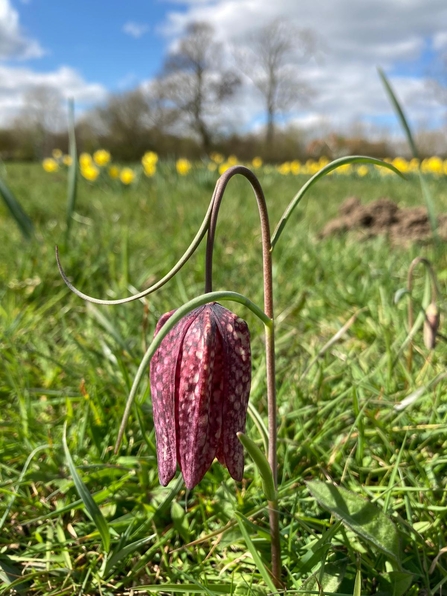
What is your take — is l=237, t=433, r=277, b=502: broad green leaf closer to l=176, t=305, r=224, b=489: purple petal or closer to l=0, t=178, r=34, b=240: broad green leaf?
l=176, t=305, r=224, b=489: purple petal

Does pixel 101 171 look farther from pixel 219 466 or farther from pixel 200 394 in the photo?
pixel 200 394

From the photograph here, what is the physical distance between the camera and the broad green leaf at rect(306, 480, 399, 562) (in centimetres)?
74

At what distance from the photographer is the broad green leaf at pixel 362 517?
0.74 meters

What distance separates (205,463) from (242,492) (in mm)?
405

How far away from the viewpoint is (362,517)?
755 mm

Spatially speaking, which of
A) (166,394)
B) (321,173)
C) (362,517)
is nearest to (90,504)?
(166,394)

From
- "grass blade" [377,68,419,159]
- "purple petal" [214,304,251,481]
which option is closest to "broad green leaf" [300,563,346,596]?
"purple petal" [214,304,251,481]

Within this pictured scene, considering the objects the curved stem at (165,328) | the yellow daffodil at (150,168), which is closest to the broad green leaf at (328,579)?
the curved stem at (165,328)

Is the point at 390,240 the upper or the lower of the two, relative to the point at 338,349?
upper

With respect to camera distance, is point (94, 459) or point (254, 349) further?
point (254, 349)

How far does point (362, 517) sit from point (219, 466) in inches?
12.3

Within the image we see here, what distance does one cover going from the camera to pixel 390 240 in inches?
104

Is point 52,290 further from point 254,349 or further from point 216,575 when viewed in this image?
point 216,575

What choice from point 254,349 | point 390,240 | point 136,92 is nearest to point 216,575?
point 254,349
